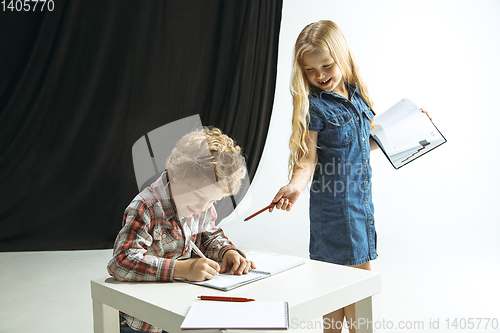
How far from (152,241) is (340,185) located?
554 millimetres

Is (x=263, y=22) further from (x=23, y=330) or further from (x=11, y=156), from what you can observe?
(x=23, y=330)

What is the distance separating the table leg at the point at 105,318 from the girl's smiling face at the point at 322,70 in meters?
0.79

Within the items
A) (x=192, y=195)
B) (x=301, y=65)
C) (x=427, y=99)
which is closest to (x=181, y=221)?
(x=192, y=195)

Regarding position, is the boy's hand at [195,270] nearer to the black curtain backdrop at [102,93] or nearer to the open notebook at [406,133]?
the open notebook at [406,133]

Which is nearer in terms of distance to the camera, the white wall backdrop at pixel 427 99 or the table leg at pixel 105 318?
the table leg at pixel 105 318

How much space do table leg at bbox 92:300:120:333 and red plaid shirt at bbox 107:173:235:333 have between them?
0.05 metres

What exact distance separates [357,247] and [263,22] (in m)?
2.37

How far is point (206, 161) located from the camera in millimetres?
935

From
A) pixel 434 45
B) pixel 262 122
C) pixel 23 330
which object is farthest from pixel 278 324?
pixel 434 45

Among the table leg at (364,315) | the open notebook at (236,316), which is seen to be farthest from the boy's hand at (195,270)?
the table leg at (364,315)

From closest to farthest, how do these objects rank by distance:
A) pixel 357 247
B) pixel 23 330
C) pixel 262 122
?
pixel 357 247 < pixel 23 330 < pixel 262 122

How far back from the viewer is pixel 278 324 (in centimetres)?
60

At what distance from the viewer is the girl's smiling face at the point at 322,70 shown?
1206 millimetres

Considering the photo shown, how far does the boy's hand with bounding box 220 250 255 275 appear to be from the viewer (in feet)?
2.87
